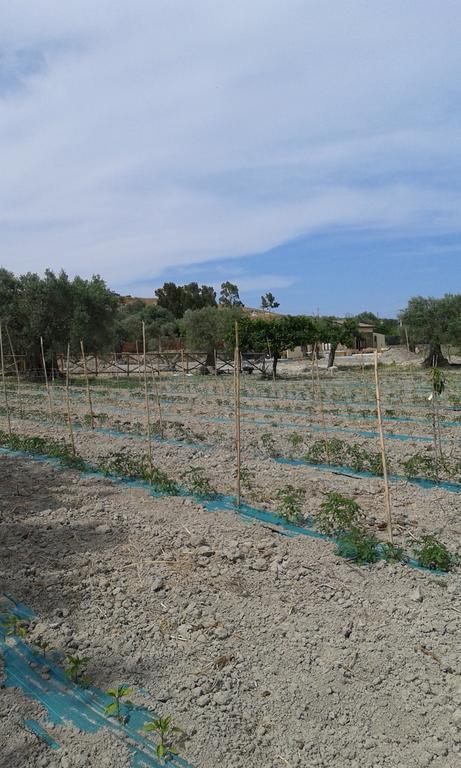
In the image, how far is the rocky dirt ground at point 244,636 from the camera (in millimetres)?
2574

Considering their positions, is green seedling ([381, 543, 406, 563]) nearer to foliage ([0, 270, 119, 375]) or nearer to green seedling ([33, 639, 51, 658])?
green seedling ([33, 639, 51, 658])

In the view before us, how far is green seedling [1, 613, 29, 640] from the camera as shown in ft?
11.0

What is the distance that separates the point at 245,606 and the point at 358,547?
1037 mm

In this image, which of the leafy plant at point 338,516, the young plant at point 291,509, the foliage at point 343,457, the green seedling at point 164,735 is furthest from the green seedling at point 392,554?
the foliage at point 343,457

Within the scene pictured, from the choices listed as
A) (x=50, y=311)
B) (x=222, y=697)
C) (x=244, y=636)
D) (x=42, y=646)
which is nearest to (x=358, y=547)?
(x=244, y=636)

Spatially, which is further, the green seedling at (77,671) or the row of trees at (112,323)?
the row of trees at (112,323)

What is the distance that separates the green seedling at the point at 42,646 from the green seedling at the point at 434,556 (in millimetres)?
2527

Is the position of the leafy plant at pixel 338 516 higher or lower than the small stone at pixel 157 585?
higher

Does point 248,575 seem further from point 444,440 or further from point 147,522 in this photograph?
point 444,440

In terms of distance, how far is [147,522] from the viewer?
5266 mm

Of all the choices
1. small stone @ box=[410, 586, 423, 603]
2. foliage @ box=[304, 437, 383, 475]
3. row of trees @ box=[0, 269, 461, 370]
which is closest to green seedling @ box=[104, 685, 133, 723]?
small stone @ box=[410, 586, 423, 603]

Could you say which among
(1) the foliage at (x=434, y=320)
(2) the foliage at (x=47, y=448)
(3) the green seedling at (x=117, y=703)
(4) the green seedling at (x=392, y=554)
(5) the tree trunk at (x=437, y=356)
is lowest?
(3) the green seedling at (x=117, y=703)

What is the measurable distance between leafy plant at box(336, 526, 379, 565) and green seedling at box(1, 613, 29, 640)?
2250 mm

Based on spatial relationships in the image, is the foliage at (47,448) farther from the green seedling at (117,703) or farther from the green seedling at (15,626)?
the green seedling at (117,703)
